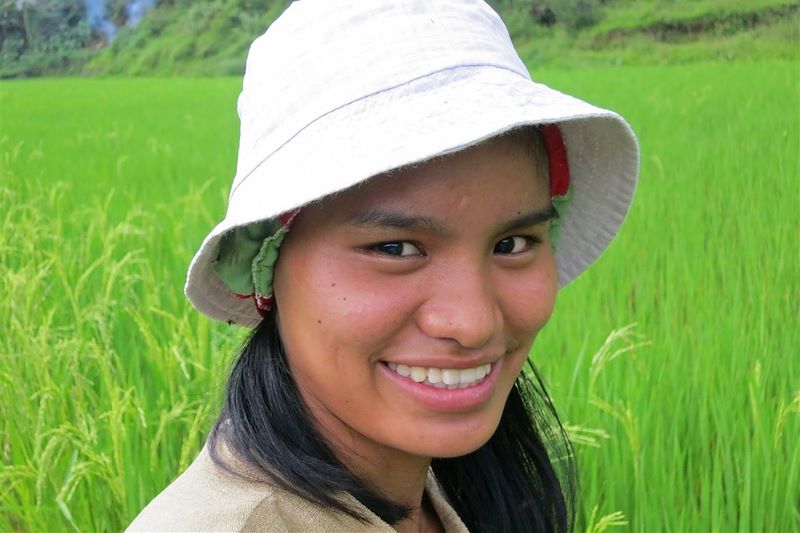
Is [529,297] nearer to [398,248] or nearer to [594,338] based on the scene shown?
[398,248]

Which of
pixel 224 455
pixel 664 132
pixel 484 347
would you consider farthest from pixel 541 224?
pixel 664 132

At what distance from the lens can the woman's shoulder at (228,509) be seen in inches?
33.4

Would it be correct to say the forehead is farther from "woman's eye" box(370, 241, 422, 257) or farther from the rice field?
the rice field

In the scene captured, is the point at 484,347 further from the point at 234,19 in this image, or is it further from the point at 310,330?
the point at 234,19

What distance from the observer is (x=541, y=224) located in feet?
3.38

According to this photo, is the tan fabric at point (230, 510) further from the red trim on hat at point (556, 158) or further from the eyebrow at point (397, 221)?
the red trim on hat at point (556, 158)

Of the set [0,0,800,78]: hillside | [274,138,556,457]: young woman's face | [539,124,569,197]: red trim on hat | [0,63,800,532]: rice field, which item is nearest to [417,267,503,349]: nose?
[274,138,556,457]: young woman's face

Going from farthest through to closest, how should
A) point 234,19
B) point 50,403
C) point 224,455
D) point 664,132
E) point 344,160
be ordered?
point 234,19 → point 664,132 → point 50,403 → point 224,455 → point 344,160

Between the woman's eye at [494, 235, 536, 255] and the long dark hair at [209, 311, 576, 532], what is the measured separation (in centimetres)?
28

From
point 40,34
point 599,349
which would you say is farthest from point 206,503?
point 40,34

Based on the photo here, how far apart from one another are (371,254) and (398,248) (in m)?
0.03

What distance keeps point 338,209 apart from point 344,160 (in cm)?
7

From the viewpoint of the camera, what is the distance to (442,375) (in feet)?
3.14

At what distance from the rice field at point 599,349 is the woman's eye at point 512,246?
442mm
